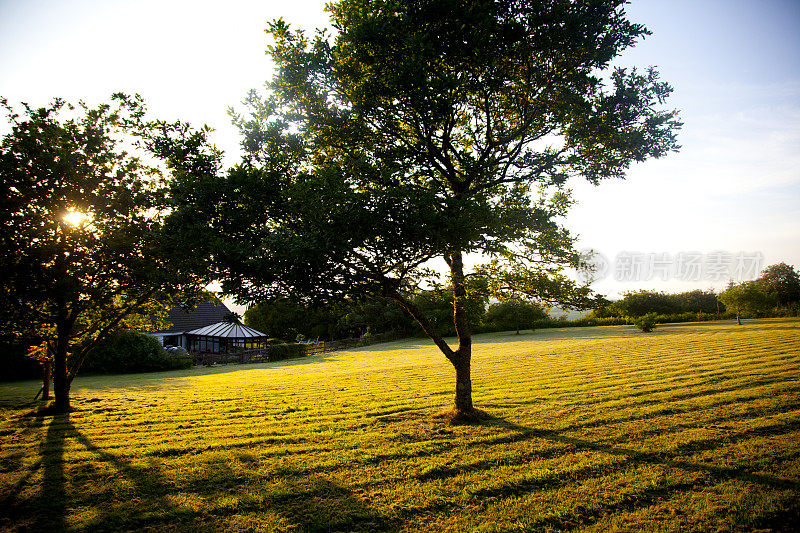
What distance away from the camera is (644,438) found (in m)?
7.17

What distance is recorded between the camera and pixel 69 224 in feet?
34.9

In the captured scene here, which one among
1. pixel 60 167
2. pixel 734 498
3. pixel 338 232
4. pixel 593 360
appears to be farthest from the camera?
pixel 593 360

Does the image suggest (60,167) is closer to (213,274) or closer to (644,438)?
(213,274)

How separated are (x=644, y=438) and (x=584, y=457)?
5.49 ft

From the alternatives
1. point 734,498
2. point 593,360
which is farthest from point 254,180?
point 593,360

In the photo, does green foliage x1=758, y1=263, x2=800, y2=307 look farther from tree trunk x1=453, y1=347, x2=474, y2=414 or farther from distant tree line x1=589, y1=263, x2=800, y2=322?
tree trunk x1=453, y1=347, x2=474, y2=414

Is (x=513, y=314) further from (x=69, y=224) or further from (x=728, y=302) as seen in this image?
(x=69, y=224)

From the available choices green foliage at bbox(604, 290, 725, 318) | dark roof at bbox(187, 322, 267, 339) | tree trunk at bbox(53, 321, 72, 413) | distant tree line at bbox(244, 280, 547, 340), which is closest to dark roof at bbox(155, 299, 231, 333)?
dark roof at bbox(187, 322, 267, 339)

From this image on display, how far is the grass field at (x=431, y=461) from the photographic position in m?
4.82

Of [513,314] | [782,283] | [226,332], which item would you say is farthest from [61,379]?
[782,283]

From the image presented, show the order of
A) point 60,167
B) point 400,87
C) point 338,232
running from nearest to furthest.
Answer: point 338,232
point 400,87
point 60,167

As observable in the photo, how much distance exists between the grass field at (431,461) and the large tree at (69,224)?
335 centimetres

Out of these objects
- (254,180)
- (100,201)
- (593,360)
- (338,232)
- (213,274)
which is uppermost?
(100,201)

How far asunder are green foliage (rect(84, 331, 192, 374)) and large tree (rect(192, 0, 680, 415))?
24.8 m
